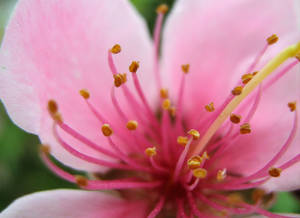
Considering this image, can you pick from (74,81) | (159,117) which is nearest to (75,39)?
(74,81)

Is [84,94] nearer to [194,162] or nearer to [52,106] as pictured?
[52,106]

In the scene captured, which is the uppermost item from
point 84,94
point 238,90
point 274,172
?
point 84,94

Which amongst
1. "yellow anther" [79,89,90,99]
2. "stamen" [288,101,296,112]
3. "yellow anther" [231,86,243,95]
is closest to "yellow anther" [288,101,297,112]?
"stamen" [288,101,296,112]

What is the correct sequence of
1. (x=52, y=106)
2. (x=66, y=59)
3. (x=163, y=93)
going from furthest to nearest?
(x=163, y=93) → (x=66, y=59) → (x=52, y=106)

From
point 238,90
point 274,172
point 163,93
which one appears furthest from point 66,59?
point 274,172

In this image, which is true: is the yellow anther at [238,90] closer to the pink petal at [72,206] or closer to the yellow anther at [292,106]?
the yellow anther at [292,106]

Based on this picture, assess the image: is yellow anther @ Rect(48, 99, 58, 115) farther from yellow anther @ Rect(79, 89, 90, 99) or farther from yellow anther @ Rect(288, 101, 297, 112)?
yellow anther @ Rect(288, 101, 297, 112)

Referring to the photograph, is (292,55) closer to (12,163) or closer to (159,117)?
(159,117)
